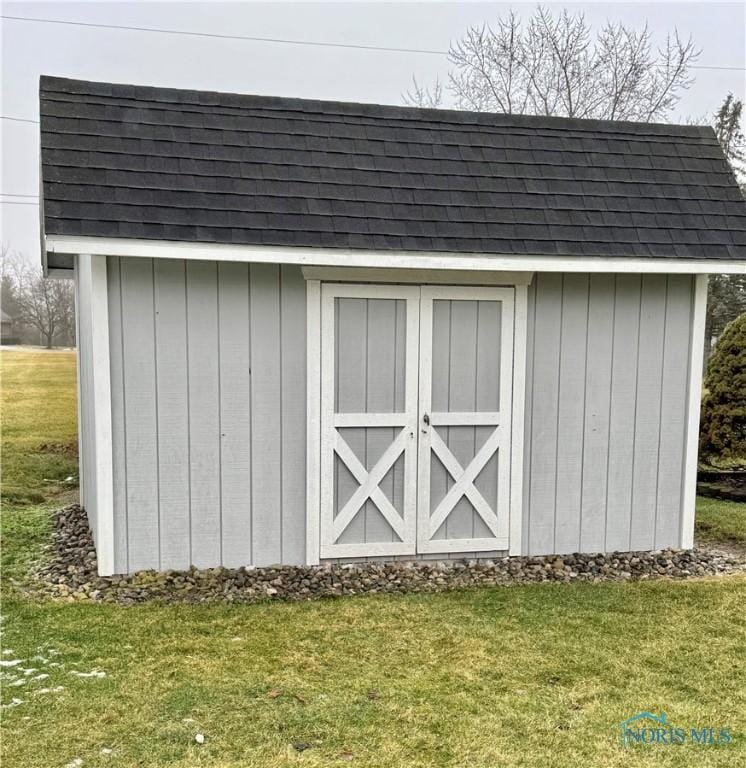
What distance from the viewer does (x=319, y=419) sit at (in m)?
4.58

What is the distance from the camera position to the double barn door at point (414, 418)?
4605 millimetres

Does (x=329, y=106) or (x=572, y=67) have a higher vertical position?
(x=572, y=67)

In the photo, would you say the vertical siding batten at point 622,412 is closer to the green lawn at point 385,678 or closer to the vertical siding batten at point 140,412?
the green lawn at point 385,678

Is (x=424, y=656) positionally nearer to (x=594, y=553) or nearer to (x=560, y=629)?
(x=560, y=629)

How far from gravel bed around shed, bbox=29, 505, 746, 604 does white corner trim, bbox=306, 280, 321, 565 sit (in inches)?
9.4

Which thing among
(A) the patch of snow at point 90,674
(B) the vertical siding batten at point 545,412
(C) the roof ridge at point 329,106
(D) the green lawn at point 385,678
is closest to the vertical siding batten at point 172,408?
(D) the green lawn at point 385,678

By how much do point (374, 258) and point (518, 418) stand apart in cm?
152

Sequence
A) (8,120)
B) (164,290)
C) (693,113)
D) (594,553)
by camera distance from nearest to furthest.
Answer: (164,290) → (594,553) → (8,120) → (693,113)

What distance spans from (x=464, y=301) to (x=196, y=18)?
11943mm

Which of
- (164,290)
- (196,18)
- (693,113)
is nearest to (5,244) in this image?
(196,18)

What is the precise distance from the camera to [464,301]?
471 centimetres

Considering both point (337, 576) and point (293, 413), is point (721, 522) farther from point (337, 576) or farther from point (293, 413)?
point (293, 413)

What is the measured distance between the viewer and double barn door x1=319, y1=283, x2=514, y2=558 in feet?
15.1

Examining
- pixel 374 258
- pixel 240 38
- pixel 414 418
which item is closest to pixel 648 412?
pixel 414 418
